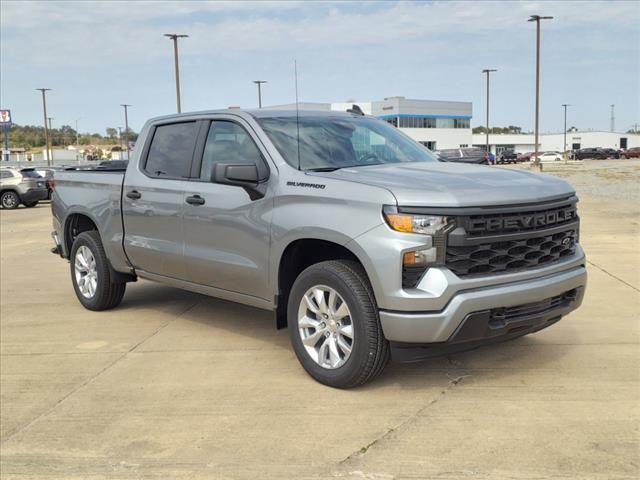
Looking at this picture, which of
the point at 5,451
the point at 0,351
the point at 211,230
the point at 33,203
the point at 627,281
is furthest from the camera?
the point at 33,203

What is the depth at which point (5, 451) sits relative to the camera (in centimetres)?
391

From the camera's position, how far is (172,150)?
6082 mm

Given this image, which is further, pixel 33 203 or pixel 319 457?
pixel 33 203

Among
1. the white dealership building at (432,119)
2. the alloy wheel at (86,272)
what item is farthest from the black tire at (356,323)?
the white dealership building at (432,119)

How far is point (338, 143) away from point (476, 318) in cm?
198

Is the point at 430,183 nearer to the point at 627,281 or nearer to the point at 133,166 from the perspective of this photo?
the point at 133,166

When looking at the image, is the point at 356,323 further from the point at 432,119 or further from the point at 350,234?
the point at 432,119

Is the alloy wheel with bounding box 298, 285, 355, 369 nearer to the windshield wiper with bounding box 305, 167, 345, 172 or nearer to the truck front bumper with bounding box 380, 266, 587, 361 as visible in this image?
the truck front bumper with bounding box 380, 266, 587, 361

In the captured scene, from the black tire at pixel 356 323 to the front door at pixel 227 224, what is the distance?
1.90 feet

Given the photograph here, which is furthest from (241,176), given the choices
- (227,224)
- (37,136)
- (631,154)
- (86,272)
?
(37,136)

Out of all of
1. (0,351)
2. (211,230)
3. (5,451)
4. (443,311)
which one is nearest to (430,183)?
(443,311)

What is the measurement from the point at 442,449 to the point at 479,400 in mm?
760

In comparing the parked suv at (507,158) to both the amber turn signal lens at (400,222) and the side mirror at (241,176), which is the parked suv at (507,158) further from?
the amber turn signal lens at (400,222)

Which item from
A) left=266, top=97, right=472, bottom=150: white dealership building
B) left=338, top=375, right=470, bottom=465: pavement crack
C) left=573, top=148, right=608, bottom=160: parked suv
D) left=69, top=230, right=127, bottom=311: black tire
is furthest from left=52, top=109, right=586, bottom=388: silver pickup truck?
left=573, top=148, right=608, bottom=160: parked suv
